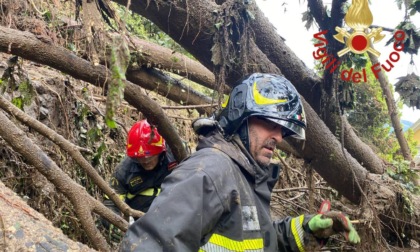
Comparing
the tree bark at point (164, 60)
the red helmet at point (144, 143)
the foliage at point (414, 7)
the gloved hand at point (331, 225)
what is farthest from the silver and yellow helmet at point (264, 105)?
the red helmet at point (144, 143)

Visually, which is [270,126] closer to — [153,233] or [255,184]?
[255,184]

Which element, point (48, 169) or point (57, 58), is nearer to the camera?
point (48, 169)

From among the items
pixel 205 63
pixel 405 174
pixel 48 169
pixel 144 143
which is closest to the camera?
pixel 48 169

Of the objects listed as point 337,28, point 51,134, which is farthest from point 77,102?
point 337,28

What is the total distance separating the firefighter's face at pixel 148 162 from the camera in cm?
472

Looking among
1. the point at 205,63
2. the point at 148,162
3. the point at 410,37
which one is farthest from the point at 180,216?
the point at 148,162

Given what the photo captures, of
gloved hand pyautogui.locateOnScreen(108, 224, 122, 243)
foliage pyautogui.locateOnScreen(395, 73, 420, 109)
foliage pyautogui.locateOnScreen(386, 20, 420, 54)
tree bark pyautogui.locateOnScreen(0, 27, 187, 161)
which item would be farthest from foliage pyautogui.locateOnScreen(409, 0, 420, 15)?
gloved hand pyautogui.locateOnScreen(108, 224, 122, 243)

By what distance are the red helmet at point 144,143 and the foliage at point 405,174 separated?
8.12 feet

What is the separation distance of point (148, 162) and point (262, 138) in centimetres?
225

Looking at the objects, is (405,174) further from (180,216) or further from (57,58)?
(180,216)

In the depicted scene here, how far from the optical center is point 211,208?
2.13m

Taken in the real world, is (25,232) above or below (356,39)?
below

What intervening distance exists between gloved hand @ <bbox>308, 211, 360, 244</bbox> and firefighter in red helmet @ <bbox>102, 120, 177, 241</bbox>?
219 cm

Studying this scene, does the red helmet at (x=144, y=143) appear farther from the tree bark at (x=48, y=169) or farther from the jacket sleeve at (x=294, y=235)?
the jacket sleeve at (x=294, y=235)
